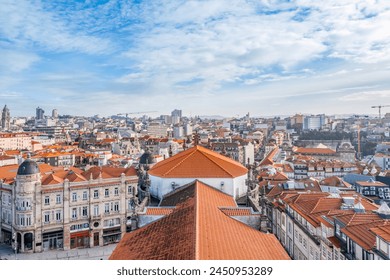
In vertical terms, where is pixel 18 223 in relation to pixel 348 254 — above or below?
below

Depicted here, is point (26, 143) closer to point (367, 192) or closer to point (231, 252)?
point (367, 192)

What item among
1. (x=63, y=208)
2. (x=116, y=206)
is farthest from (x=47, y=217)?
(x=116, y=206)

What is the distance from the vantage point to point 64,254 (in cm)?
1496

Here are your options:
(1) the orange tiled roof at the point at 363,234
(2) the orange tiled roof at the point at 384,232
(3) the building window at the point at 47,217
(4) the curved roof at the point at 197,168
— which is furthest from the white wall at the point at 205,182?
(3) the building window at the point at 47,217

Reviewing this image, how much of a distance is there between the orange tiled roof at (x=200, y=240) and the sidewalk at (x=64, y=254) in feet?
32.0

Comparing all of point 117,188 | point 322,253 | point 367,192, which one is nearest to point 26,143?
point 117,188

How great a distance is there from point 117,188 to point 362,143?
34.2 m

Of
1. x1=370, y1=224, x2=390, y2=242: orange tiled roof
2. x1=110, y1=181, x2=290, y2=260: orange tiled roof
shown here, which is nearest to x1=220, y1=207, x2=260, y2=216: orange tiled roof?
x1=110, y1=181, x2=290, y2=260: orange tiled roof

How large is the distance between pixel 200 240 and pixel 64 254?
12909mm

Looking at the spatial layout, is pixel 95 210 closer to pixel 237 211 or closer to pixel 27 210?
pixel 27 210

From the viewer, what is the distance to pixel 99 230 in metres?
16.6

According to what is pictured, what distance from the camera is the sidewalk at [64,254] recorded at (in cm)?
1429

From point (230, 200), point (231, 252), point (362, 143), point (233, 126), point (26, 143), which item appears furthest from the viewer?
point (233, 126)

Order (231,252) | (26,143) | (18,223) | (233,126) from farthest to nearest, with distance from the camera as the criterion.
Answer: (233,126)
(26,143)
(18,223)
(231,252)
